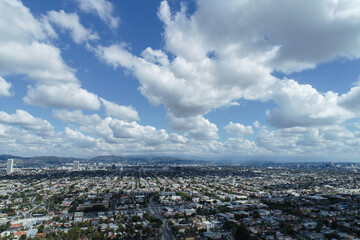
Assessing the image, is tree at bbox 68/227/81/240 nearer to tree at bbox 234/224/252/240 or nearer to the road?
the road

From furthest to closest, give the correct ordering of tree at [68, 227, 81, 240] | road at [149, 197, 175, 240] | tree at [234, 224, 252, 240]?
road at [149, 197, 175, 240]
tree at [68, 227, 81, 240]
tree at [234, 224, 252, 240]

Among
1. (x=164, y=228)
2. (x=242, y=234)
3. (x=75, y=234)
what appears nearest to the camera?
(x=242, y=234)

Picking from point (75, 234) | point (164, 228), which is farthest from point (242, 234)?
point (75, 234)

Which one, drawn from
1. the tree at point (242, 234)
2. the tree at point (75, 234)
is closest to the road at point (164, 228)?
the tree at point (242, 234)

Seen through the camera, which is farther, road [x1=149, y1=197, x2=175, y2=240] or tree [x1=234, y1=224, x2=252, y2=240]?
road [x1=149, y1=197, x2=175, y2=240]

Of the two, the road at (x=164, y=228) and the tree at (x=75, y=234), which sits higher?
the tree at (x=75, y=234)

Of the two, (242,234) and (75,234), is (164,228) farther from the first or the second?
(75,234)

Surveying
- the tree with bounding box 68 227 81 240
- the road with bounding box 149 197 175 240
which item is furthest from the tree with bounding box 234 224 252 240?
the tree with bounding box 68 227 81 240

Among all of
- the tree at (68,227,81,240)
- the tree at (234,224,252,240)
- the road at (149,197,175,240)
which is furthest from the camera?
the road at (149,197,175,240)

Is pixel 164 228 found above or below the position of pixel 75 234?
below

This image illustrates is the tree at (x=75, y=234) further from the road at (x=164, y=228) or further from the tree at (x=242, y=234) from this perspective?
the tree at (x=242, y=234)

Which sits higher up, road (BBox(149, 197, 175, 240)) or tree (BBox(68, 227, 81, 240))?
tree (BBox(68, 227, 81, 240))
